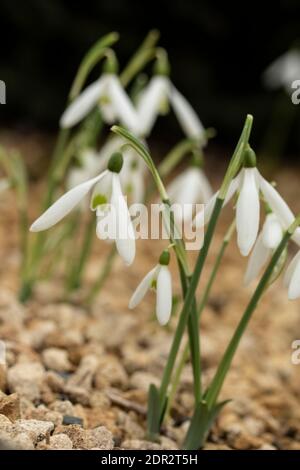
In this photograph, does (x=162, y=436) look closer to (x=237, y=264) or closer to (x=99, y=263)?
(x=99, y=263)

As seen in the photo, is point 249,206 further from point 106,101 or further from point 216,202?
point 106,101

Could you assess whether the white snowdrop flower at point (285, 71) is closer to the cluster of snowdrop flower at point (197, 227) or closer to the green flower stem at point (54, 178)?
the green flower stem at point (54, 178)

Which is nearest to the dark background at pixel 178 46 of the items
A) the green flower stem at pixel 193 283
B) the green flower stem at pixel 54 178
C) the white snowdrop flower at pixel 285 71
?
the white snowdrop flower at pixel 285 71

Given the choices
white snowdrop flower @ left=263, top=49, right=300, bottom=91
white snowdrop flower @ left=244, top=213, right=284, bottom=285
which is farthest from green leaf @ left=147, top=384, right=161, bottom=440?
white snowdrop flower @ left=263, top=49, right=300, bottom=91

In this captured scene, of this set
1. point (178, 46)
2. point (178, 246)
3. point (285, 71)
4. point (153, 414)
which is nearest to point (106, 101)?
point (178, 246)

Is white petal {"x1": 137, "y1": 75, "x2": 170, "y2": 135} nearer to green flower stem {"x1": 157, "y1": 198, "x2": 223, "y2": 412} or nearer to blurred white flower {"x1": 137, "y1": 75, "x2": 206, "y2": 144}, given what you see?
blurred white flower {"x1": 137, "y1": 75, "x2": 206, "y2": 144}

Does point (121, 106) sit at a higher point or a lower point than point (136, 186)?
higher
